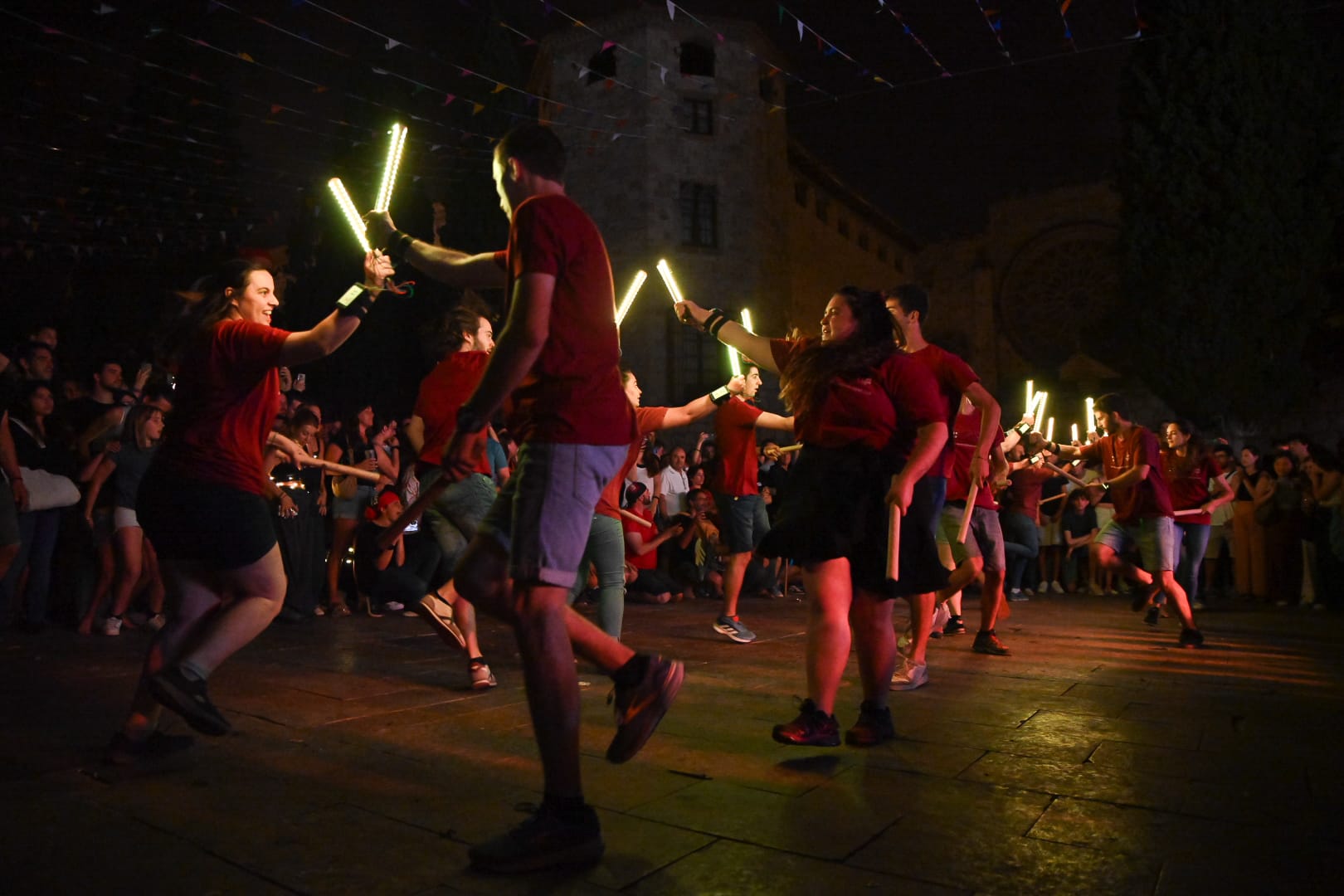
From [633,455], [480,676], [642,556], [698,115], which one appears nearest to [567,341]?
[480,676]

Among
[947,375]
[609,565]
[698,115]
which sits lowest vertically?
[609,565]

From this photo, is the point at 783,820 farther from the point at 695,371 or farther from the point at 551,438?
the point at 695,371

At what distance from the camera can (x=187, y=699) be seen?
3406 millimetres

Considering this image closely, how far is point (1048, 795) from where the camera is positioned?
10.8 feet

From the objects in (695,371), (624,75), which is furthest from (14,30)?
(695,371)

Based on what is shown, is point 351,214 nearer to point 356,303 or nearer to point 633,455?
point 356,303

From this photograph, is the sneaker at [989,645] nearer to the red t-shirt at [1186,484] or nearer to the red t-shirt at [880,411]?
the red t-shirt at [880,411]

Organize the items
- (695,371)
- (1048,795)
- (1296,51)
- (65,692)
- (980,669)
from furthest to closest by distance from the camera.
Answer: (695,371) → (1296,51) → (980,669) → (65,692) → (1048,795)

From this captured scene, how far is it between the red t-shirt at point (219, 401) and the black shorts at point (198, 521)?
5 centimetres

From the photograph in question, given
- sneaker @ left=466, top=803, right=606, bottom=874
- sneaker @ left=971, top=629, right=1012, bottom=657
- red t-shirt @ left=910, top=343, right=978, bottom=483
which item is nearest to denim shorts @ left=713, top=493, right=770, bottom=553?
sneaker @ left=971, top=629, right=1012, bottom=657

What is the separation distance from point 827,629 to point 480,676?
2.16 metres

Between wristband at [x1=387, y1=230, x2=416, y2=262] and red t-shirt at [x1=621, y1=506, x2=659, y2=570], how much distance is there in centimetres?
562

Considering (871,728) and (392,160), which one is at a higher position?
(392,160)

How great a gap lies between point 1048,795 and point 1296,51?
26871 millimetres
